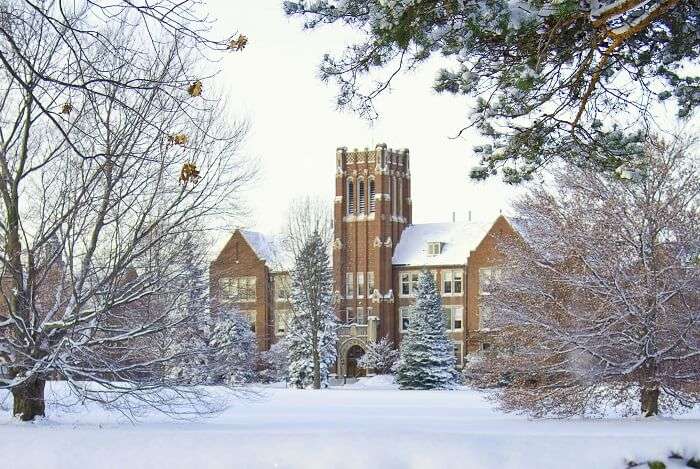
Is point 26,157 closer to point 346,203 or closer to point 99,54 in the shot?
point 99,54

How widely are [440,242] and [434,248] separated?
504 millimetres

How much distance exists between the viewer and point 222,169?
51.6ft

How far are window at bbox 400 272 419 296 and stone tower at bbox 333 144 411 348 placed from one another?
2.83 feet

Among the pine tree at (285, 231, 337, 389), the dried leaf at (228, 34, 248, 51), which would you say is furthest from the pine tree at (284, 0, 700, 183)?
the pine tree at (285, 231, 337, 389)

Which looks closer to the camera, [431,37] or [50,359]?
[431,37]

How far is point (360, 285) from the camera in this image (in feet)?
189

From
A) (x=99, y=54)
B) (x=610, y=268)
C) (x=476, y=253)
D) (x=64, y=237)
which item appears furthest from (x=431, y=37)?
(x=476, y=253)

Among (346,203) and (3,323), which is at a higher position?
(346,203)

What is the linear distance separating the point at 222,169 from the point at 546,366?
7.50 metres

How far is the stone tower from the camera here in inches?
2237

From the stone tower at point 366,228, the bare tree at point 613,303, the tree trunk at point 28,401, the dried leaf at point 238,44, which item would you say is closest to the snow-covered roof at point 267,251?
the stone tower at point 366,228

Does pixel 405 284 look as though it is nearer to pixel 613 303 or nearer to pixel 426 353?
pixel 426 353

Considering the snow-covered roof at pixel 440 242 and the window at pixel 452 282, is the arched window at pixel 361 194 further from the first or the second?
the window at pixel 452 282

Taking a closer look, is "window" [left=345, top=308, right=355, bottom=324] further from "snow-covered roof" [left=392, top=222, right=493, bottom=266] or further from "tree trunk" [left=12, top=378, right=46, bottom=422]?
"tree trunk" [left=12, top=378, right=46, bottom=422]
